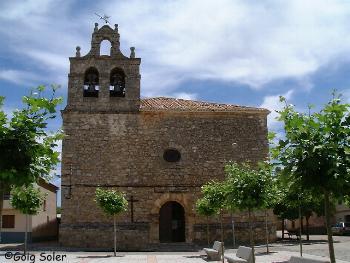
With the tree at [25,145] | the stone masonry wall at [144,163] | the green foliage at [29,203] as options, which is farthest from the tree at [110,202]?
the tree at [25,145]

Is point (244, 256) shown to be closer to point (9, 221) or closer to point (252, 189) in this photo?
point (252, 189)

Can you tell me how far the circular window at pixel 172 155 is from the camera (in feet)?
74.5

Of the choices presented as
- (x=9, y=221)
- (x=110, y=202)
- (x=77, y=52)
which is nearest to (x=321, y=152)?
(x=110, y=202)

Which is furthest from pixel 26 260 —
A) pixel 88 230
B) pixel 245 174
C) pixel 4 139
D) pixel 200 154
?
pixel 200 154

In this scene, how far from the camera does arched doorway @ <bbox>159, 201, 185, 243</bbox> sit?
23.0m

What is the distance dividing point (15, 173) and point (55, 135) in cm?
95

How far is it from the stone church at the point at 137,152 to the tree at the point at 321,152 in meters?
15.4

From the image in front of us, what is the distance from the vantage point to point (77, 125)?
73.0ft

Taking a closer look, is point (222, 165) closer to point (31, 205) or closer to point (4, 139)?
point (31, 205)

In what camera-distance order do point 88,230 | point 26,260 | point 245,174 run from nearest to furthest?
point 245,174
point 26,260
point 88,230

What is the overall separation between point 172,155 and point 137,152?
5.96 feet

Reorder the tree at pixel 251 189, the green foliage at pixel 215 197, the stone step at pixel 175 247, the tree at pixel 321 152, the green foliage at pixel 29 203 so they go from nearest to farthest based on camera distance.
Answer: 1. the tree at pixel 321 152
2. the tree at pixel 251 189
3. the green foliage at pixel 29 203
4. the green foliage at pixel 215 197
5. the stone step at pixel 175 247

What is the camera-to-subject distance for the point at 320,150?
21.8ft

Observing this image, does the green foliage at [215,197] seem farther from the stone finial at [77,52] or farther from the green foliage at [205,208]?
the stone finial at [77,52]
